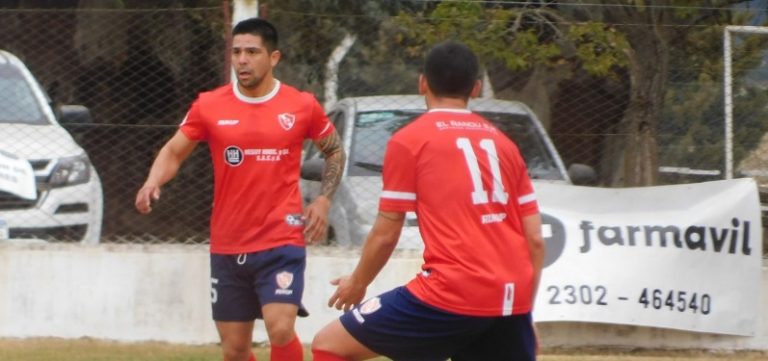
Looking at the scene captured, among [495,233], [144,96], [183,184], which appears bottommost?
[183,184]

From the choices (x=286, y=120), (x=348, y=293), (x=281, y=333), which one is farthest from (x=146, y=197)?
(x=348, y=293)

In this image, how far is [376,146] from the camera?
9.30m

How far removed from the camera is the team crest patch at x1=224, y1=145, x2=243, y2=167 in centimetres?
667

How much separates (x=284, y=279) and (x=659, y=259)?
131 inches

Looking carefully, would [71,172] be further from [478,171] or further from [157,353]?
[478,171]

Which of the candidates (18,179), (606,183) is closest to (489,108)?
(606,183)

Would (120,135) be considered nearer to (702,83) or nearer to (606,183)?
(606,183)

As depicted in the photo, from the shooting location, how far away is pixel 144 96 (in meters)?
9.26

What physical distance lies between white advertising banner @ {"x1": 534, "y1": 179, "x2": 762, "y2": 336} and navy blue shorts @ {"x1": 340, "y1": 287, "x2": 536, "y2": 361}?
12.5 ft

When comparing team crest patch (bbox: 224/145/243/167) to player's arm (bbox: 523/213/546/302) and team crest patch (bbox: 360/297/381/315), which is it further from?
player's arm (bbox: 523/213/546/302)

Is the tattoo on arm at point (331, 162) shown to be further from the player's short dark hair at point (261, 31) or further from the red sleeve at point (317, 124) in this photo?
the player's short dark hair at point (261, 31)

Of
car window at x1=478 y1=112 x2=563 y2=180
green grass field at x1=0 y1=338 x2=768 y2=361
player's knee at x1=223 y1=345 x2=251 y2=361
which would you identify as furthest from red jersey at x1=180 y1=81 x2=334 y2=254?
car window at x1=478 y1=112 x2=563 y2=180

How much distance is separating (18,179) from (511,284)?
5094 mm

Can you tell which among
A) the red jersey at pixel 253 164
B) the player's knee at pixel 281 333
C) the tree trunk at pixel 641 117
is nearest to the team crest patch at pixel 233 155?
the red jersey at pixel 253 164
